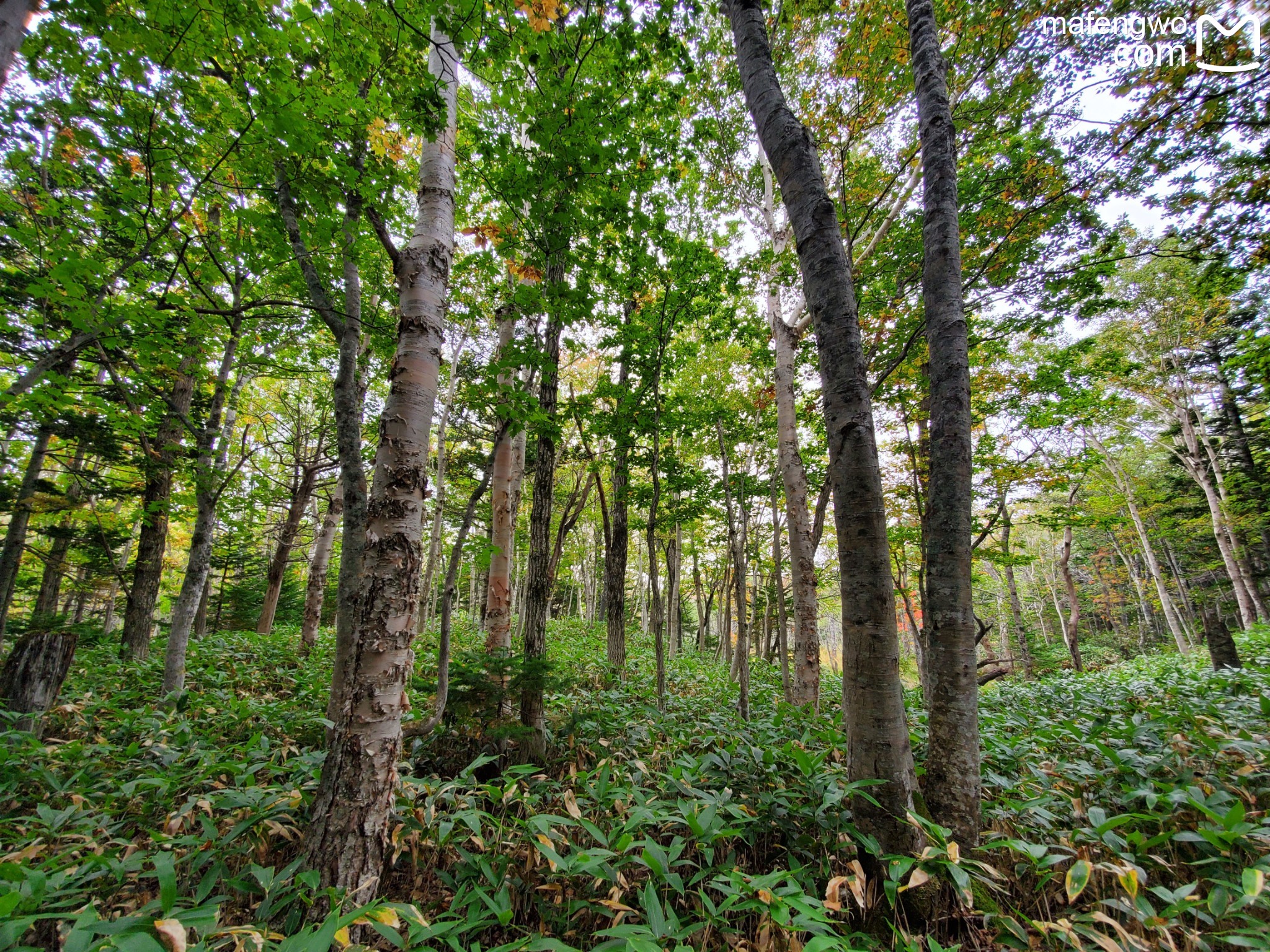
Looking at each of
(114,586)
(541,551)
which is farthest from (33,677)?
(114,586)

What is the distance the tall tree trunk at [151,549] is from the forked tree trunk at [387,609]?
6795 millimetres

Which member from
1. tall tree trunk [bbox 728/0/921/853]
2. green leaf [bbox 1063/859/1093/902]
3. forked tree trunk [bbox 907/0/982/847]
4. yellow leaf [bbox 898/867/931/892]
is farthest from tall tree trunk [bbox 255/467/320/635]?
green leaf [bbox 1063/859/1093/902]

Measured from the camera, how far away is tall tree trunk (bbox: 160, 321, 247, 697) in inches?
196

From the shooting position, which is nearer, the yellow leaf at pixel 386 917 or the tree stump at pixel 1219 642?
the yellow leaf at pixel 386 917

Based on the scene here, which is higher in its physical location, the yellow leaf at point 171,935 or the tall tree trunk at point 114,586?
the tall tree trunk at point 114,586

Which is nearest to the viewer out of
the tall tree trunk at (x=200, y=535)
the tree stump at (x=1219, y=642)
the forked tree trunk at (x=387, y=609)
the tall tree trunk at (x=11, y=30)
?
the tall tree trunk at (x=11, y=30)

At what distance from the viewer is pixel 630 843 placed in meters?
2.15

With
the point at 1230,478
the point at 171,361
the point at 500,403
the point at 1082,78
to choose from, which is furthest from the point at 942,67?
the point at 1230,478

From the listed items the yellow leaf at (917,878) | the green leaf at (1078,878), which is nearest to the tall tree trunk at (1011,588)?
the green leaf at (1078,878)

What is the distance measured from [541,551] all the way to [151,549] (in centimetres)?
823

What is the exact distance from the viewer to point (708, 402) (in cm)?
852

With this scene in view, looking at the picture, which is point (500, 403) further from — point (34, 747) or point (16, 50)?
point (34, 747)

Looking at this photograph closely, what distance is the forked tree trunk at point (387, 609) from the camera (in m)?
2.19

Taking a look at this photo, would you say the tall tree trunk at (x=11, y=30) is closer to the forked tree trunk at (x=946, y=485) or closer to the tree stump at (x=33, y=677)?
the tree stump at (x=33, y=677)
